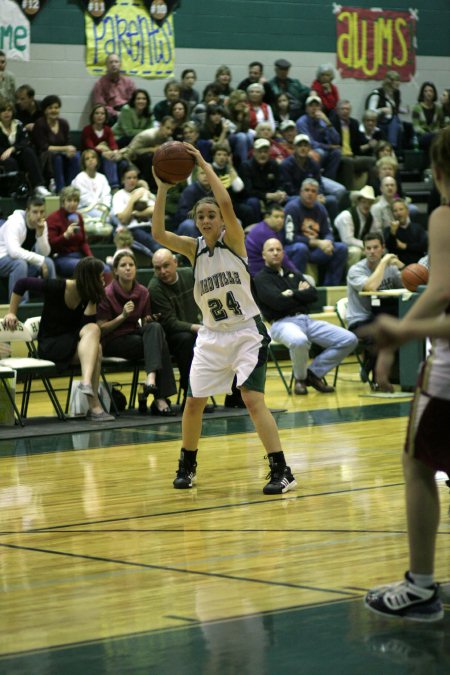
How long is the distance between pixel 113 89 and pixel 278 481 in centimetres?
1062

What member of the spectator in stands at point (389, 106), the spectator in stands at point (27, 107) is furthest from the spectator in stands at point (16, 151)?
the spectator in stands at point (389, 106)

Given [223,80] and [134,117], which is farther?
[223,80]

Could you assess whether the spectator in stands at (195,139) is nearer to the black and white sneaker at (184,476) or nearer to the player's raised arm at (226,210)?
the player's raised arm at (226,210)

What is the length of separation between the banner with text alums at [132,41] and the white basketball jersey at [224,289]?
10.6 m

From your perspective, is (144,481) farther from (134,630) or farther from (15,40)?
(15,40)

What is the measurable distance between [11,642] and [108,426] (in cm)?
555

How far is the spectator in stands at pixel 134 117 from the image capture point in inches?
615

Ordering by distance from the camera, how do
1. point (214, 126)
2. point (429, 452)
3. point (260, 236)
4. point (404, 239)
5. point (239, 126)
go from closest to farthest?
1. point (429, 452)
2. point (260, 236)
3. point (404, 239)
4. point (214, 126)
5. point (239, 126)

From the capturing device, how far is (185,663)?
3502mm

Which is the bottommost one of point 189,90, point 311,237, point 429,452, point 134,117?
point 311,237

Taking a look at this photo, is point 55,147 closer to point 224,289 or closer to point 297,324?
point 297,324

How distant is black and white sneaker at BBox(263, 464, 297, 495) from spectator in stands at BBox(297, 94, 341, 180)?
1068 centimetres

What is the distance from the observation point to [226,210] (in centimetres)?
650

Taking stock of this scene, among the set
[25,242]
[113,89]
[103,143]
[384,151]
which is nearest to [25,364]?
[25,242]
